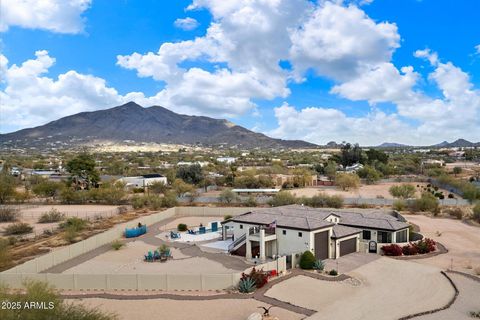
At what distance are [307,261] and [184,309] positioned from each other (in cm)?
1002

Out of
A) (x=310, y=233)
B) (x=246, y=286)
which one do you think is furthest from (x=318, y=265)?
(x=246, y=286)

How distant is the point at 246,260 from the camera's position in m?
31.4

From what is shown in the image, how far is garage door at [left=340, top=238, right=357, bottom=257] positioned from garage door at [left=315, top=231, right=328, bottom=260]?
1.69 metres

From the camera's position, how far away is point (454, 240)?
3750cm

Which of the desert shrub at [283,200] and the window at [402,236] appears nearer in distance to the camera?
the window at [402,236]

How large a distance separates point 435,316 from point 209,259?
16579 millimetres

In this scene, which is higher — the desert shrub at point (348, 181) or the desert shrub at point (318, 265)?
the desert shrub at point (348, 181)

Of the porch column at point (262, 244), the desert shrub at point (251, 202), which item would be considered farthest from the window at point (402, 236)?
the desert shrub at point (251, 202)

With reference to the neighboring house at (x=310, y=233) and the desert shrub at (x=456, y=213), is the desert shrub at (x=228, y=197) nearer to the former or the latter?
the neighboring house at (x=310, y=233)

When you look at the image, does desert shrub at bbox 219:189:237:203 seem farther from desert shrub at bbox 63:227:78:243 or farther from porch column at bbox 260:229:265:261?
porch column at bbox 260:229:265:261

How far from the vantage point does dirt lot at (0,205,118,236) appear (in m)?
48.1

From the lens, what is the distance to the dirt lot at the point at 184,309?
812 inches

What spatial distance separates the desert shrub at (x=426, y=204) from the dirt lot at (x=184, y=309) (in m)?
37.3

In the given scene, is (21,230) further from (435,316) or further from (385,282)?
(435,316)
